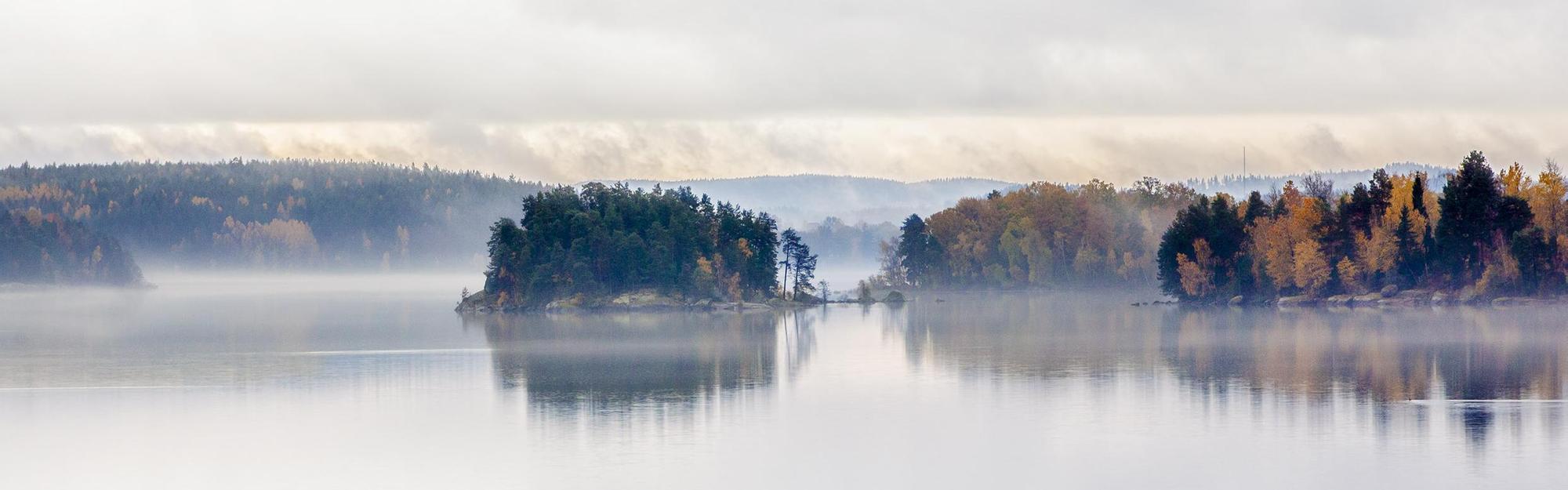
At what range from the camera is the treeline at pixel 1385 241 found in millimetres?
118562

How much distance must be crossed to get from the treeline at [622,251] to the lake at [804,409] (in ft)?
121

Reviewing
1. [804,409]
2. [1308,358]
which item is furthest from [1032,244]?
[804,409]

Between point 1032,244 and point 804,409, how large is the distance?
5128 inches

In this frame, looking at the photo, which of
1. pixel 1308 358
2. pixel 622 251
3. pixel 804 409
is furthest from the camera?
pixel 622 251

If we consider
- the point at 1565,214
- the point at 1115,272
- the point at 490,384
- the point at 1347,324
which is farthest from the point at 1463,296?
the point at 490,384

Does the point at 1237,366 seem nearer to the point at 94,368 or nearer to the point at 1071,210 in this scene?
the point at 94,368

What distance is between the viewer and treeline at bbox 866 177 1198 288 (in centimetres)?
17600

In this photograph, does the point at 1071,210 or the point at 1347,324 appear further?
the point at 1071,210

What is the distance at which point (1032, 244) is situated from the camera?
176 metres

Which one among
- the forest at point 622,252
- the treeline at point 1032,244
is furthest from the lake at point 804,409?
the treeline at point 1032,244

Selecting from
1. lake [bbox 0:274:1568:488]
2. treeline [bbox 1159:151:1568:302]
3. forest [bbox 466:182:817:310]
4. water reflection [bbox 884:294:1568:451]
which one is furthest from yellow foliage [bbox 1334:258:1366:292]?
Result: forest [bbox 466:182:817:310]

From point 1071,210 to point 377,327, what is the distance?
91.7m

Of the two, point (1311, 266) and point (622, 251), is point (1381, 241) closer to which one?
point (1311, 266)

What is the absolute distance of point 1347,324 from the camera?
9300 centimetres
